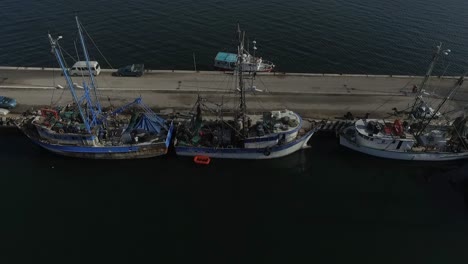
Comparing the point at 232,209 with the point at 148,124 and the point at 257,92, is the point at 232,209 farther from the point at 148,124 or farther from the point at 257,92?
the point at 257,92

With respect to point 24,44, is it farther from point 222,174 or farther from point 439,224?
point 439,224

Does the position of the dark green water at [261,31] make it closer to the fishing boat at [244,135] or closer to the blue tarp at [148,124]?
the fishing boat at [244,135]

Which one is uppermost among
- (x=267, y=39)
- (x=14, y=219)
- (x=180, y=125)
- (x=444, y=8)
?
(x=444, y=8)

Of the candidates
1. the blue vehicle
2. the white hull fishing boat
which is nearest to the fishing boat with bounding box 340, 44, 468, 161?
the white hull fishing boat

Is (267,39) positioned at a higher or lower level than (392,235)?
higher

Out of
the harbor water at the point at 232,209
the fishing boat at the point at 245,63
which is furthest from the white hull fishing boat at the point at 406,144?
the fishing boat at the point at 245,63

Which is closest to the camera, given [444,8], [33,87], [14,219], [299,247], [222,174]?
[299,247]

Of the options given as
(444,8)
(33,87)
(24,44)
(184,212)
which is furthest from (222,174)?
(444,8)
